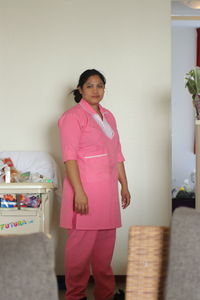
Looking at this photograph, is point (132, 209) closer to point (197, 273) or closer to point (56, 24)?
point (56, 24)

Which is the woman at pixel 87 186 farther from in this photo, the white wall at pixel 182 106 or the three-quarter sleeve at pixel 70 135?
the white wall at pixel 182 106

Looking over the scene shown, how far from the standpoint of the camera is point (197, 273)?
1206mm

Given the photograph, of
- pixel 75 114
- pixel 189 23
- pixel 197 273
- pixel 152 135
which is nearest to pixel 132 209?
pixel 152 135

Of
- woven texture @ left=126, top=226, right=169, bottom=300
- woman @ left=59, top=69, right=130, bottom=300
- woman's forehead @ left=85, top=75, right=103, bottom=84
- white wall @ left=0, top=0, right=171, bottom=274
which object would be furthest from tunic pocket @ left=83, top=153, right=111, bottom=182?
woven texture @ left=126, top=226, right=169, bottom=300

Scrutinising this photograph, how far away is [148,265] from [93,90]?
70.3 inches

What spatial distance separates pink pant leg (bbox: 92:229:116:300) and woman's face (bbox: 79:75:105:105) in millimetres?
742

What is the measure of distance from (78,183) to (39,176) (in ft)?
1.62

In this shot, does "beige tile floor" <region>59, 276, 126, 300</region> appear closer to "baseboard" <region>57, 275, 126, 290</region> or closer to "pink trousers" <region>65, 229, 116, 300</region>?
"baseboard" <region>57, 275, 126, 290</region>

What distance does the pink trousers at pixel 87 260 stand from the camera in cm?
297

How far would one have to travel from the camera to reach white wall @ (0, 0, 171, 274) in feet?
12.0

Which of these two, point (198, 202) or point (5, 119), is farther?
point (5, 119)

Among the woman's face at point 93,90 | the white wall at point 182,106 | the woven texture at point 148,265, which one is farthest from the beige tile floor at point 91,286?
the white wall at point 182,106

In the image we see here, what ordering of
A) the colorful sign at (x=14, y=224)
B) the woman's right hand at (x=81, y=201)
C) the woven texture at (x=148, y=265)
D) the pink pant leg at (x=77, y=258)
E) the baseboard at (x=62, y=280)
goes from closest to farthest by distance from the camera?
the woven texture at (x=148, y=265), the woman's right hand at (x=81, y=201), the pink pant leg at (x=77, y=258), the colorful sign at (x=14, y=224), the baseboard at (x=62, y=280)

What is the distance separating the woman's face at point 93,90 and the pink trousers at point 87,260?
0.73 meters
